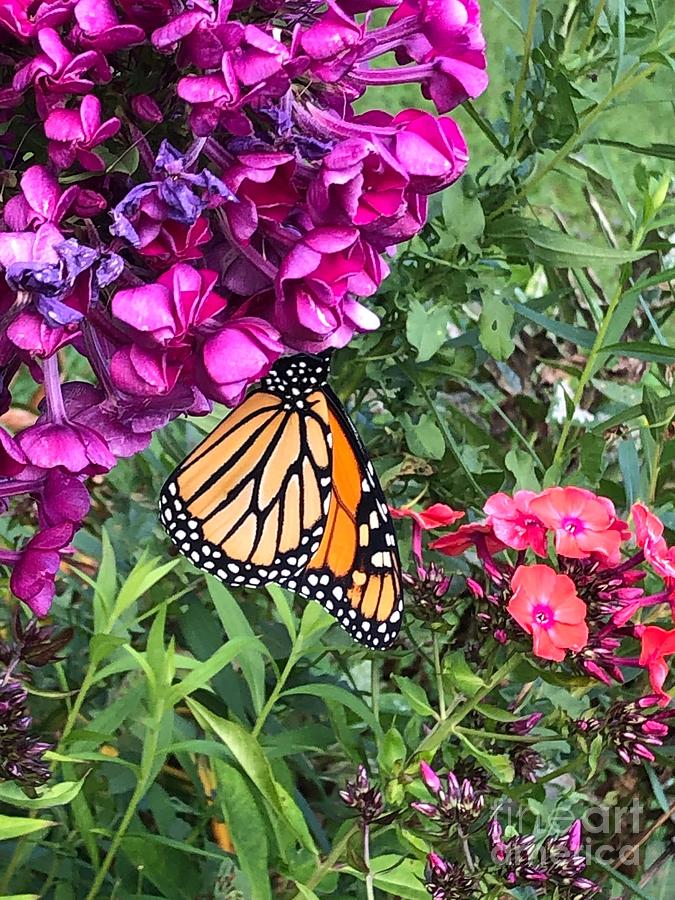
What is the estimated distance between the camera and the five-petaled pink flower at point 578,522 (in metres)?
0.67

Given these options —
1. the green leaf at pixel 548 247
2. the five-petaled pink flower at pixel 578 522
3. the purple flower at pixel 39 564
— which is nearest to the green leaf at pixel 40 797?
the purple flower at pixel 39 564

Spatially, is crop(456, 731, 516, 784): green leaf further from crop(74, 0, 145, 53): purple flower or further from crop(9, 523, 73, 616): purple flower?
crop(74, 0, 145, 53): purple flower

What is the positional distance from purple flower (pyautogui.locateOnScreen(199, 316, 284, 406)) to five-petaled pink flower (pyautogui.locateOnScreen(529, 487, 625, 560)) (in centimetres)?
26

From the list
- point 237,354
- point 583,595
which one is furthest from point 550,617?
point 237,354

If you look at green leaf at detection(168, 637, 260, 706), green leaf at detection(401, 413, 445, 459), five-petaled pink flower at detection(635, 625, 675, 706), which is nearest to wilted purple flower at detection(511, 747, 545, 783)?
five-petaled pink flower at detection(635, 625, 675, 706)

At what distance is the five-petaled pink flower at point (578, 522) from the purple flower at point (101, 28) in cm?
40

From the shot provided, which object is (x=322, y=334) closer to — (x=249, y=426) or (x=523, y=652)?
(x=523, y=652)

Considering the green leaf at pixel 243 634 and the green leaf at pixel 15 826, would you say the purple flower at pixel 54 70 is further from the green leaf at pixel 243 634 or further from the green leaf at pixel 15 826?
the green leaf at pixel 243 634

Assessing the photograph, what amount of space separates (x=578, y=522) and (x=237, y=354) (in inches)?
11.7

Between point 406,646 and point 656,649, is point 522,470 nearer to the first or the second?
point 656,649

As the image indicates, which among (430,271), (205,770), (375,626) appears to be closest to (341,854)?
(375,626)

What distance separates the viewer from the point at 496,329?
94cm

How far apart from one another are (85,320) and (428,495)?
664 millimetres

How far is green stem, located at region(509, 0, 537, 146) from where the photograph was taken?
0.89 metres
